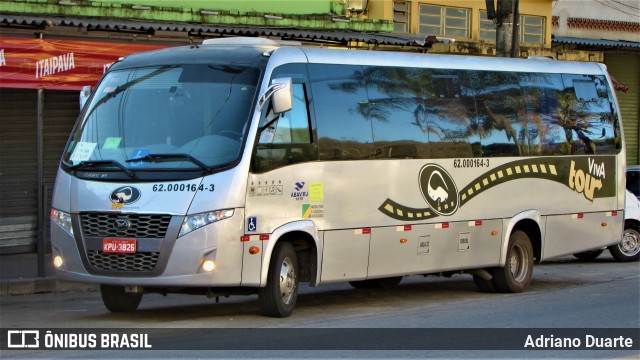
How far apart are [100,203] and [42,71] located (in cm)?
644

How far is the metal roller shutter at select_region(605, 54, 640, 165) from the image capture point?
34.4m

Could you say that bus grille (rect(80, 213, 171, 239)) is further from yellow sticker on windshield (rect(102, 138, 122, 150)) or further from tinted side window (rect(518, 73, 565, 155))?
tinted side window (rect(518, 73, 565, 155))

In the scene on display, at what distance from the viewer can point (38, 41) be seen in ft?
56.0

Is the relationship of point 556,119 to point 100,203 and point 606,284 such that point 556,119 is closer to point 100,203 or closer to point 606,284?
point 606,284

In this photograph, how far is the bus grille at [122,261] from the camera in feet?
36.8

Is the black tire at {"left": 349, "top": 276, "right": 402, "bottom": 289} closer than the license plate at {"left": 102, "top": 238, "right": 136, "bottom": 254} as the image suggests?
No

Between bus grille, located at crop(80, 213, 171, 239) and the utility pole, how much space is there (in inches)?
437

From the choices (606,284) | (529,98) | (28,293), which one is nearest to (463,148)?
(529,98)

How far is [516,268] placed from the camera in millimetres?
15625

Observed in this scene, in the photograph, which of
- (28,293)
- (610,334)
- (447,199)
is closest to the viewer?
(610,334)

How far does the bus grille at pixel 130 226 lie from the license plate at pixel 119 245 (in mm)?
57

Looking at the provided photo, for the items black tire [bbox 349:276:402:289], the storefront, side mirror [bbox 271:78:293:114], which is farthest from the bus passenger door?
the storefront

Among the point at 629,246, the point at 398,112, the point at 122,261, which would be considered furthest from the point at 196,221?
the point at 629,246

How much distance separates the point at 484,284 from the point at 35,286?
6.29m
